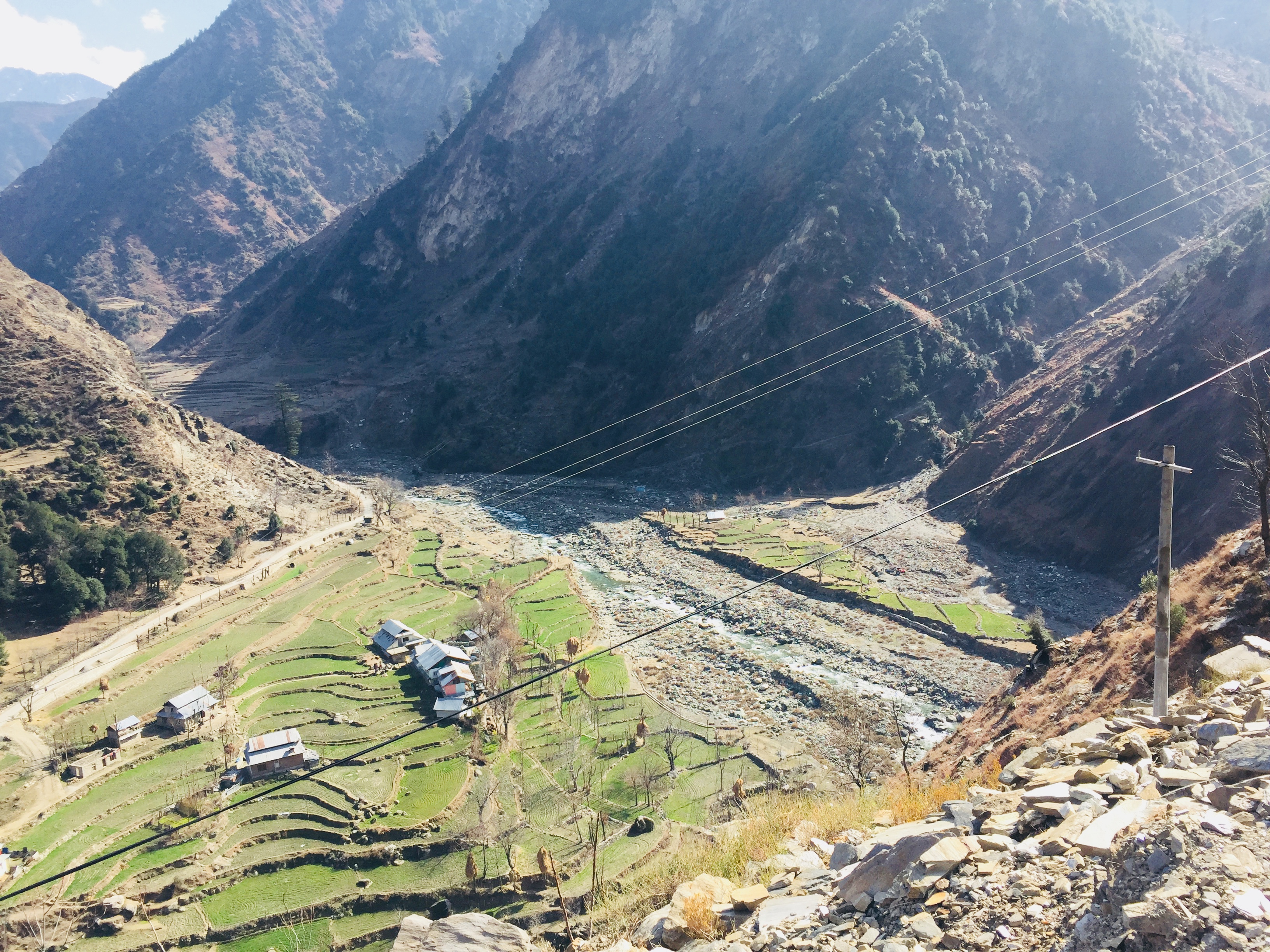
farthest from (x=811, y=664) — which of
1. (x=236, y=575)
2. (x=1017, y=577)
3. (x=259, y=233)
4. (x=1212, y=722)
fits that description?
(x=259, y=233)

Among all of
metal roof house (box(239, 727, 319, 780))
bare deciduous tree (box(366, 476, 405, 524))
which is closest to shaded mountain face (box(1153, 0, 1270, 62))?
bare deciduous tree (box(366, 476, 405, 524))

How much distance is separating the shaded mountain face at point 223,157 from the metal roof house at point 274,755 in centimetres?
12098

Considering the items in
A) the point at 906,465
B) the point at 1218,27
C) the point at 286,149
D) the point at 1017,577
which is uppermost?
the point at 286,149

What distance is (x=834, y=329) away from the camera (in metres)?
73.6

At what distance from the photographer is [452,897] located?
81.6ft

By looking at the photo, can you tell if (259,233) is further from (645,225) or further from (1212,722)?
(1212,722)

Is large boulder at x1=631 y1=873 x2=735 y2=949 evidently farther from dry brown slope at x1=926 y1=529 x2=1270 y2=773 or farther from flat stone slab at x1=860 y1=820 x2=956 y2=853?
dry brown slope at x1=926 y1=529 x2=1270 y2=773

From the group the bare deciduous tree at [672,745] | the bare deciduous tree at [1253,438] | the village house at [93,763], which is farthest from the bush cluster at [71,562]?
the bare deciduous tree at [1253,438]

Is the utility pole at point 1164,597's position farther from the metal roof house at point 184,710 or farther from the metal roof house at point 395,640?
the metal roof house at point 184,710

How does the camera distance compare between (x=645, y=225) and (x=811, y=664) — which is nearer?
(x=811, y=664)

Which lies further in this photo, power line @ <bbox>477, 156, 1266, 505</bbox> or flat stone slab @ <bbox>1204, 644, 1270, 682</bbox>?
power line @ <bbox>477, 156, 1266, 505</bbox>

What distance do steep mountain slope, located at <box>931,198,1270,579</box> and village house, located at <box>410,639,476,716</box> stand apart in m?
36.3

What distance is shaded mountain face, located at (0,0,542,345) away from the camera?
496ft

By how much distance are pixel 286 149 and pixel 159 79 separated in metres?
43.3
